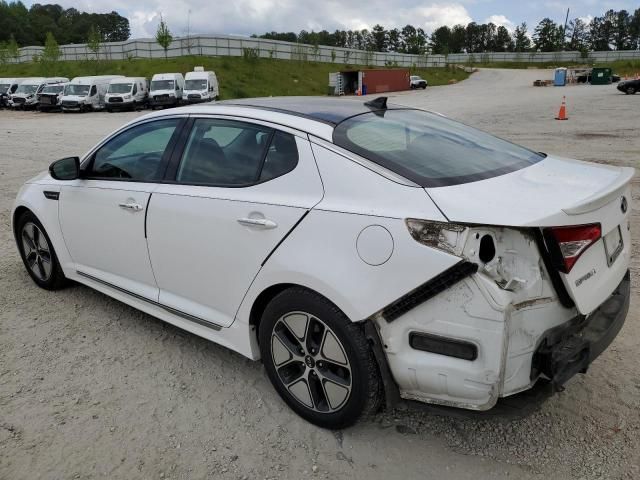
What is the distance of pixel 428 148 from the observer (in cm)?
288

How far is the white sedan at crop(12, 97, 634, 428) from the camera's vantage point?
2166mm

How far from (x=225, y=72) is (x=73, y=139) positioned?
4283 centimetres

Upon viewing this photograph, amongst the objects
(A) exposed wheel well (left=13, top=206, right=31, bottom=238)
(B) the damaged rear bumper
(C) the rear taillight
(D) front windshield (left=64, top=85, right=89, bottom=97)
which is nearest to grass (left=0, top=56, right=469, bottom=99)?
(D) front windshield (left=64, top=85, right=89, bottom=97)

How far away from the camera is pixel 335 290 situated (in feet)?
7.88

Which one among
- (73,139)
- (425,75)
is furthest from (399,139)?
(425,75)

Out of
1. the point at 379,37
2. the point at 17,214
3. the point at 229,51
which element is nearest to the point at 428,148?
the point at 17,214

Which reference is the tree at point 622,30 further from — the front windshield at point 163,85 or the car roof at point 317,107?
the car roof at point 317,107

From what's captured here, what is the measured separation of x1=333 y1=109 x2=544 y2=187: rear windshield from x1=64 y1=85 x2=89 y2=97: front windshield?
34.7 meters

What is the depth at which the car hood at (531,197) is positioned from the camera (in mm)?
2127

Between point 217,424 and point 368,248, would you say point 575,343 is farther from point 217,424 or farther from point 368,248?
point 217,424

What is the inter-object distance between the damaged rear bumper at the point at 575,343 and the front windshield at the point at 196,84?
34659 mm

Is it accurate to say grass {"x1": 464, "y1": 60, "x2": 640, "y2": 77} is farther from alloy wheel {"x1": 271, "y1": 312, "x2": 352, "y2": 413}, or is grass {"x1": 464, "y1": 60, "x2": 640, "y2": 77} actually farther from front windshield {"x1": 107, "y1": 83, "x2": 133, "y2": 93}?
alloy wheel {"x1": 271, "y1": 312, "x2": 352, "y2": 413}

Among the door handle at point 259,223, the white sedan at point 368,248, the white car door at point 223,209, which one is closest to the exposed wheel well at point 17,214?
the white sedan at point 368,248

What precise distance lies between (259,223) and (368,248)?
0.66 meters
